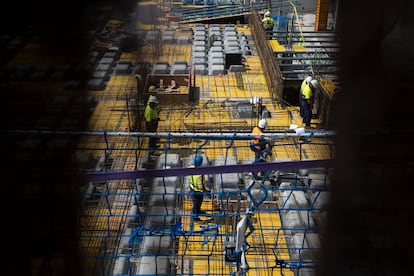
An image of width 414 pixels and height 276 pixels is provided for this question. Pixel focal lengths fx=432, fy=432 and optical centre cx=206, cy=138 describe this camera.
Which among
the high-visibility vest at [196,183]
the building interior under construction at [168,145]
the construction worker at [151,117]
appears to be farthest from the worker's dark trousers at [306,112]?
the high-visibility vest at [196,183]

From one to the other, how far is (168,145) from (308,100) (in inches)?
69.5

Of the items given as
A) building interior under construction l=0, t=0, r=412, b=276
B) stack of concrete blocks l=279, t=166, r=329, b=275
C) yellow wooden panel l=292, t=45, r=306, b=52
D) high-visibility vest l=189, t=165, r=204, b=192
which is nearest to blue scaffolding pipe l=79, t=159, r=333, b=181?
building interior under construction l=0, t=0, r=412, b=276

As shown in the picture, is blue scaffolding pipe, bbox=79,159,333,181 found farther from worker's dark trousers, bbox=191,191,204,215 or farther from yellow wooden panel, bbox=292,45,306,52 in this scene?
yellow wooden panel, bbox=292,45,306,52

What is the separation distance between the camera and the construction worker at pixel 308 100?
15.5ft

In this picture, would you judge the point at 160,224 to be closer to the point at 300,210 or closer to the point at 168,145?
the point at 168,145

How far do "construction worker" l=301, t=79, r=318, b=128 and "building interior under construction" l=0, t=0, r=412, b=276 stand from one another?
11cm

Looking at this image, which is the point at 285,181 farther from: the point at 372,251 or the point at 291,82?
the point at 372,251

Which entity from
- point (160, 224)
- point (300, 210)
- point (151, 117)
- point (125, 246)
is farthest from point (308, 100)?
point (125, 246)

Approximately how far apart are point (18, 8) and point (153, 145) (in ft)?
12.2

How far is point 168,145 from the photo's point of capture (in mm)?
3836

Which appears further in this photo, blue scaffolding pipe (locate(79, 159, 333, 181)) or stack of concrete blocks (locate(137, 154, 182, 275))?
stack of concrete blocks (locate(137, 154, 182, 275))

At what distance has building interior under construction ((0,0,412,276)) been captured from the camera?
99cm

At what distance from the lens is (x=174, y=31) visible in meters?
7.16

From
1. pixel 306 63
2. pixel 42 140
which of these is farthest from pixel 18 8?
pixel 306 63
